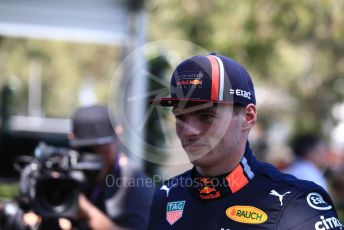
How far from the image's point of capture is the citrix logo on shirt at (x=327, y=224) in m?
2.30

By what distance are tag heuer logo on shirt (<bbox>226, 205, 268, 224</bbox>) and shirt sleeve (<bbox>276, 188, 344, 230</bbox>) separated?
0.07 meters

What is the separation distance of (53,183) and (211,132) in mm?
1980

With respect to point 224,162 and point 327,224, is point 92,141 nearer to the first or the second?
point 224,162

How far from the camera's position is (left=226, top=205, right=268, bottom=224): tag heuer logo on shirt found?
238cm

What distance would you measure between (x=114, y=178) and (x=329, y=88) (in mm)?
11795

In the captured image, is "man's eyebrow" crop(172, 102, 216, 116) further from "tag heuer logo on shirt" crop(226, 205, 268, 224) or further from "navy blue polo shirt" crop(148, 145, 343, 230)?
"tag heuer logo on shirt" crop(226, 205, 268, 224)

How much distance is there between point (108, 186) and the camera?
4.41 meters

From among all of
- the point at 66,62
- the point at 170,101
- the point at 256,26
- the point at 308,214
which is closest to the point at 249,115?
the point at 170,101

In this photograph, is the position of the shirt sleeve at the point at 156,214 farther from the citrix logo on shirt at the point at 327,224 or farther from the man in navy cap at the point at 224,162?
the citrix logo on shirt at the point at 327,224

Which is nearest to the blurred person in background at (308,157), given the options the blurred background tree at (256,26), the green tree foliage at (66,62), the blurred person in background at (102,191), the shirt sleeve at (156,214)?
the blurred background tree at (256,26)

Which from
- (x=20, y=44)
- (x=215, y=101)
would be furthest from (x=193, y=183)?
(x=20, y=44)

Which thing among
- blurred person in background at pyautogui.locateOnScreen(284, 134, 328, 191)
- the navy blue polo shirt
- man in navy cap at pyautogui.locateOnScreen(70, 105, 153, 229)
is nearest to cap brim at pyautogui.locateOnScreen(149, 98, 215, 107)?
the navy blue polo shirt

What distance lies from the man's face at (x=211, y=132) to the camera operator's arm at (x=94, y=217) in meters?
1.81

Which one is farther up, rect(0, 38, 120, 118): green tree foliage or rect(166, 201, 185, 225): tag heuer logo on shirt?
rect(166, 201, 185, 225): tag heuer logo on shirt
